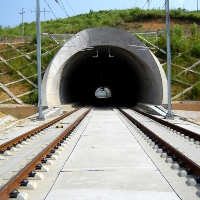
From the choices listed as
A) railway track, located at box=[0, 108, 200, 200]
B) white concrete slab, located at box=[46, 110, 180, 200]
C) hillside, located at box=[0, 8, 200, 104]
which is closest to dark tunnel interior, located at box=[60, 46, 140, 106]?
hillside, located at box=[0, 8, 200, 104]

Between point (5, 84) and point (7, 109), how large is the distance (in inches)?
330

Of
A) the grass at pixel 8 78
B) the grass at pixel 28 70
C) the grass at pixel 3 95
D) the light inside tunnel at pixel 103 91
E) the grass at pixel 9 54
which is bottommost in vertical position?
the light inside tunnel at pixel 103 91

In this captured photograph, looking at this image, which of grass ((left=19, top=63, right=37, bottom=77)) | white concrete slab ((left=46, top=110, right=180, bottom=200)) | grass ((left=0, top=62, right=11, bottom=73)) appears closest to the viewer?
white concrete slab ((left=46, top=110, right=180, bottom=200))

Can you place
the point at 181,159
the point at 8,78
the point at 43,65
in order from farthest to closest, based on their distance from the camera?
the point at 43,65
the point at 8,78
the point at 181,159

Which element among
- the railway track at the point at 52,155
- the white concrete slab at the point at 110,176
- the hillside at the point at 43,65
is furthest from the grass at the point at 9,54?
the white concrete slab at the point at 110,176

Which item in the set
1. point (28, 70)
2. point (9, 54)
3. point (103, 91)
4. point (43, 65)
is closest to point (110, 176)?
point (28, 70)

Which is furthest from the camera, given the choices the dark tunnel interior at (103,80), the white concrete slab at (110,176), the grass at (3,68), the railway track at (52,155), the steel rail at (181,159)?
the grass at (3,68)

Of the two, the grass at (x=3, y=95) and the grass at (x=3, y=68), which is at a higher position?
the grass at (x=3, y=68)

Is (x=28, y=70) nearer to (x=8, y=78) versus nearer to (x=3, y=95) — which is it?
(x=8, y=78)

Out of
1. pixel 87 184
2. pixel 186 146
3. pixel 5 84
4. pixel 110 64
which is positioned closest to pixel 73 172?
pixel 87 184

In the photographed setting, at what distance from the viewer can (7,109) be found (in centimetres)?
2608

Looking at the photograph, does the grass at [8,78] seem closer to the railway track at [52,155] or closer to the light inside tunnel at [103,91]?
the railway track at [52,155]

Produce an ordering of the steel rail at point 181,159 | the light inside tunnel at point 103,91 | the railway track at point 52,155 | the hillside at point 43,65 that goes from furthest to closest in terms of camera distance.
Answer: the light inside tunnel at point 103,91, the hillside at point 43,65, the steel rail at point 181,159, the railway track at point 52,155

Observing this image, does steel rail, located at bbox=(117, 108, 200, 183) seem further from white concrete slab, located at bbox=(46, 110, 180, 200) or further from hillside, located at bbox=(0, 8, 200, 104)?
hillside, located at bbox=(0, 8, 200, 104)
